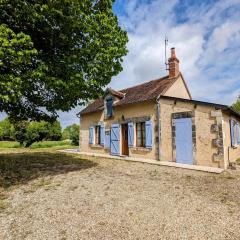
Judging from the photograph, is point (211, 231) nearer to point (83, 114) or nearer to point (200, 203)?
point (200, 203)

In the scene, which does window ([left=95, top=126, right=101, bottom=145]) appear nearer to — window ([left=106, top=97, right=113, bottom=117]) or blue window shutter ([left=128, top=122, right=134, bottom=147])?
window ([left=106, top=97, right=113, bottom=117])

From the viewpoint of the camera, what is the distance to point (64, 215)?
4.25 m

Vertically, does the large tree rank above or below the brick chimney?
below

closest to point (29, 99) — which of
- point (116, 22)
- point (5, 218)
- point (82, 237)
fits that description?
point (116, 22)

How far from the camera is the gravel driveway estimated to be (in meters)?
3.56

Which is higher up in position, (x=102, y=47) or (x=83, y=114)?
(x=102, y=47)

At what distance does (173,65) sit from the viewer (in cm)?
1388

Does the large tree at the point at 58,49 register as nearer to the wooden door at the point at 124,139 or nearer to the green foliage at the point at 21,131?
the wooden door at the point at 124,139

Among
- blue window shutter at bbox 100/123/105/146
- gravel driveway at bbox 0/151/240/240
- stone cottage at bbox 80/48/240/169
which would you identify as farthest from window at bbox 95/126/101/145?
gravel driveway at bbox 0/151/240/240

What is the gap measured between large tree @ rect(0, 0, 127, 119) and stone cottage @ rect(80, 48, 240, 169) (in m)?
4.97

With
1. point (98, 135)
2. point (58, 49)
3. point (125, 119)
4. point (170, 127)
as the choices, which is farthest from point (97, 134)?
point (58, 49)

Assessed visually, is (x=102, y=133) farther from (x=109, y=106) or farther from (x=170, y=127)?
(x=170, y=127)

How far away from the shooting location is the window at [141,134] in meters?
12.8

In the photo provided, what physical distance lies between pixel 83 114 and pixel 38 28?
1192 centimetres
